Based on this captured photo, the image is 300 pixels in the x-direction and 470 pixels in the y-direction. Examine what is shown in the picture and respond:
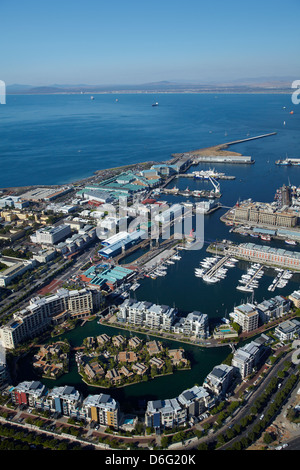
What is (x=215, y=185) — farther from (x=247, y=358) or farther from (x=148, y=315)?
(x=247, y=358)

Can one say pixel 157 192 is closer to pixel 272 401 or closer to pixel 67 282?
pixel 67 282

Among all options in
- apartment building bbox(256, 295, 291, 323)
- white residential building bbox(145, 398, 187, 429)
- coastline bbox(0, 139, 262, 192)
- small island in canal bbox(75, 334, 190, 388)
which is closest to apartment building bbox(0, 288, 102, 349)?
small island in canal bbox(75, 334, 190, 388)

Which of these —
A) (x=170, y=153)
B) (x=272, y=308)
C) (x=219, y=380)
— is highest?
(x=170, y=153)

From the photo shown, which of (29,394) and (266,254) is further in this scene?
(266,254)

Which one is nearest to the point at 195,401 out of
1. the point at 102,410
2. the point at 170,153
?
the point at 102,410

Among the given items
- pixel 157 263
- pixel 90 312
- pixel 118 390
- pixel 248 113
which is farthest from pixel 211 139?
pixel 118 390

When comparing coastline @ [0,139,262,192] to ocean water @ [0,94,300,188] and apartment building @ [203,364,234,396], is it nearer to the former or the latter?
ocean water @ [0,94,300,188]

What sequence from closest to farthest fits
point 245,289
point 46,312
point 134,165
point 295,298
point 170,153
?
point 46,312
point 295,298
point 245,289
point 134,165
point 170,153

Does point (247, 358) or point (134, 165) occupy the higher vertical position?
point (134, 165)

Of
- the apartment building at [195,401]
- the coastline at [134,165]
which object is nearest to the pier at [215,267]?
the apartment building at [195,401]
